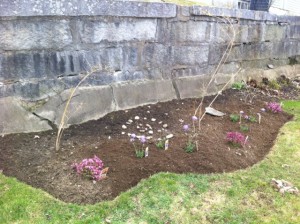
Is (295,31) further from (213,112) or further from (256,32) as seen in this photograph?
(213,112)

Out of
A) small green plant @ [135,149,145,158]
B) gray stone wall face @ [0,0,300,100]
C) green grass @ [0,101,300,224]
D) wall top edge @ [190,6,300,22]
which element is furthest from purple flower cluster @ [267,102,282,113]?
small green plant @ [135,149,145,158]

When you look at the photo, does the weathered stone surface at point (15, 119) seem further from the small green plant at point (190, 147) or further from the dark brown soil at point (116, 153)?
the small green plant at point (190, 147)

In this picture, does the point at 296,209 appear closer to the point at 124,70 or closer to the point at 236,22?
the point at 124,70

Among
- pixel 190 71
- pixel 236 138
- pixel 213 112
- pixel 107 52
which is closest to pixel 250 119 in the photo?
pixel 213 112

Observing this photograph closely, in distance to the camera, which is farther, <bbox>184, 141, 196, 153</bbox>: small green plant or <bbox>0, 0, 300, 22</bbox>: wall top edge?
<bbox>184, 141, 196, 153</bbox>: small green plant

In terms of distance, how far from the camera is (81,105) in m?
4.56

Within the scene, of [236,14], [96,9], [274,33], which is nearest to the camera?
[96,9]

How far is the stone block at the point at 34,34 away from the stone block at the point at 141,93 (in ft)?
3.34

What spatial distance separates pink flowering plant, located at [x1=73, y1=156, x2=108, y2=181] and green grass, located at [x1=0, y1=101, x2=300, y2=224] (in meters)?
0.32

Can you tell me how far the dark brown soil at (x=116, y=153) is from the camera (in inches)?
133

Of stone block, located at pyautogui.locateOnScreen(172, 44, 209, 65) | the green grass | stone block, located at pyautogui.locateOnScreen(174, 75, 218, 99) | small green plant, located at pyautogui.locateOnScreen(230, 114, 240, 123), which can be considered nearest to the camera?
the green grass

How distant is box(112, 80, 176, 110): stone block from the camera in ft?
16.4

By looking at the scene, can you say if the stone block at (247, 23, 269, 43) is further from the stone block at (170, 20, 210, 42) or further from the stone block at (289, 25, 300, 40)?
the stone block at (170, 20, 210, 42)

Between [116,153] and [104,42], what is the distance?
63.5 inches
